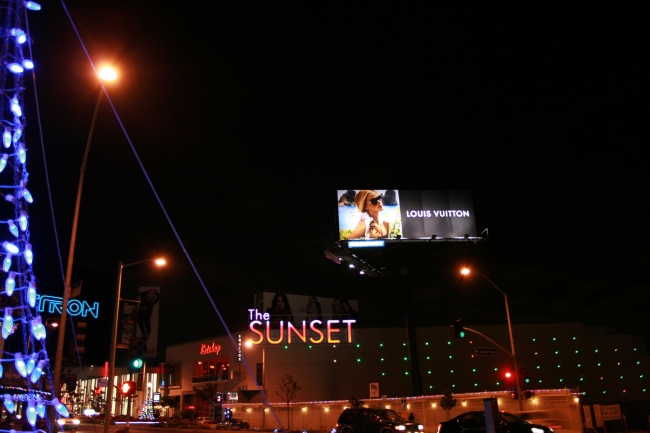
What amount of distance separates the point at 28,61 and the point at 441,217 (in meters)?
33.6

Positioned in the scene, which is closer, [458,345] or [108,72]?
[108,72]

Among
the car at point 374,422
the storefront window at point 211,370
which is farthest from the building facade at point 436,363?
the car at point 374,422

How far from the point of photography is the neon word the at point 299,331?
59781 mm

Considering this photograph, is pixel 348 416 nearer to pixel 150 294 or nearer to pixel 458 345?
pixel 458 345

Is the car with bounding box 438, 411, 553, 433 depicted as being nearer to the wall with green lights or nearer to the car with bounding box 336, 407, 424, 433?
the car with bounding box 336, 407, 424, 433

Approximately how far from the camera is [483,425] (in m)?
21.4

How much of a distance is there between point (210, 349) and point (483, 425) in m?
48.4

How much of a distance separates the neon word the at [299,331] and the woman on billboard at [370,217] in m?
22.6

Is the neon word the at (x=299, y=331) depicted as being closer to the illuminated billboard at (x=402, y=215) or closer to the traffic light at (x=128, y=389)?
the illuminated billboard at (x=402, y=215)

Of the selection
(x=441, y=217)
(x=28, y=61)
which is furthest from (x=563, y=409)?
(x=28, y=61)

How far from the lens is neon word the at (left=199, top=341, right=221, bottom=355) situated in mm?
64375

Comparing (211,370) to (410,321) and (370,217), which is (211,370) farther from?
(370,217)

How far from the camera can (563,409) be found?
102 ft

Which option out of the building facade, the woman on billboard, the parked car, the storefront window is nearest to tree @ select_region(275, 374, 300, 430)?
the building facade
